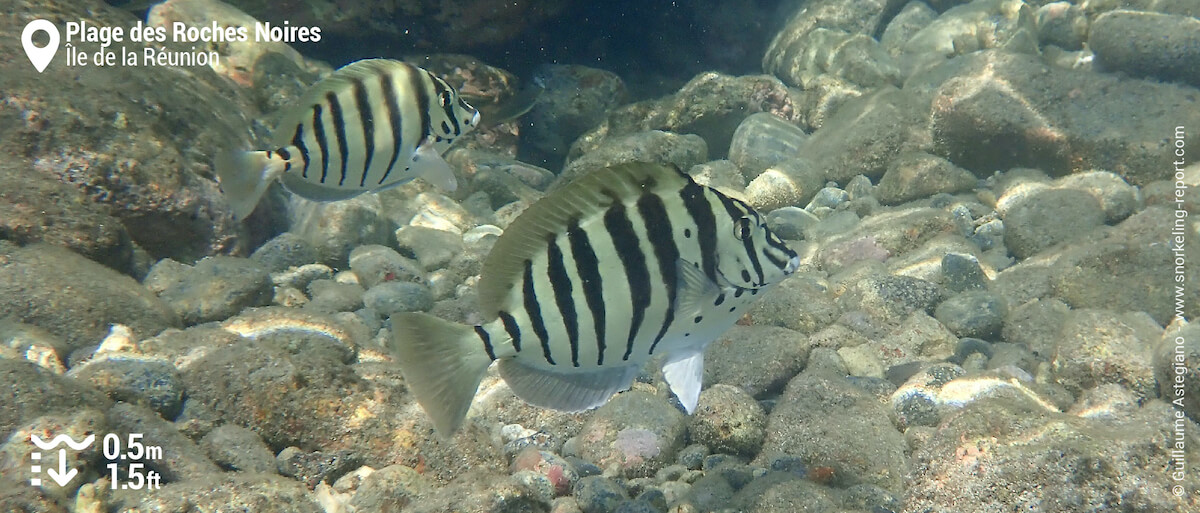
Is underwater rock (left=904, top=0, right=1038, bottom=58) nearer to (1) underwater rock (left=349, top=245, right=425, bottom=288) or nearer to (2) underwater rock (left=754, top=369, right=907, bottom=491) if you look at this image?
(2) underwater rock (left=754, top=369, right=907, bottom=491)

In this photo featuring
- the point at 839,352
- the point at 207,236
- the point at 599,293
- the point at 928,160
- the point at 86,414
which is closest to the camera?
the point at 599,293

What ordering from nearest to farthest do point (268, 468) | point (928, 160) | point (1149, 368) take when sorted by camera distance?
point (268, 468) → point (1149, 368) → point (928, 160)

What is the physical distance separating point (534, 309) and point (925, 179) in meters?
6.29

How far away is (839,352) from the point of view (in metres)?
4.21

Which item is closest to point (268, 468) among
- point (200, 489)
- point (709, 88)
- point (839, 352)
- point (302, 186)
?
point (200, 489)

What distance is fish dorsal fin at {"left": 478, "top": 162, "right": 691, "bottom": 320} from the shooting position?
76.4 inches

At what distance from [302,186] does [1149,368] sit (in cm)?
472

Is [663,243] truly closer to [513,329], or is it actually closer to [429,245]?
[513,329]

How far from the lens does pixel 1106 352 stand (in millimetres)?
3664

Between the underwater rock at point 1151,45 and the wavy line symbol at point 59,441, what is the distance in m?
10.5

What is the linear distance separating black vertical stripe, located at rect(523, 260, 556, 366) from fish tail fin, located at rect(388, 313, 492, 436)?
177mm

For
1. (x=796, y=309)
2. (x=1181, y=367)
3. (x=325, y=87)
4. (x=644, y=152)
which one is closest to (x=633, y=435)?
(x=796, y=309)

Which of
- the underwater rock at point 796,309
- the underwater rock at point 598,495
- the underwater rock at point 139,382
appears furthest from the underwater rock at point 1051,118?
the underwater rock at point 139,382

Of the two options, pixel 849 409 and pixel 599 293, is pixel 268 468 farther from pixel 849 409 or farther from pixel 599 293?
pixel 849 409
